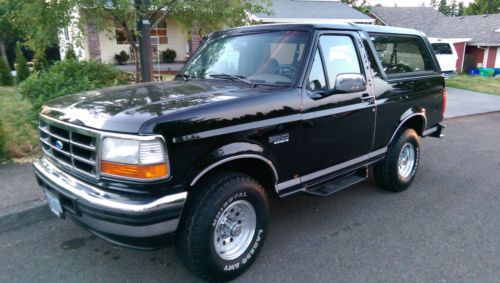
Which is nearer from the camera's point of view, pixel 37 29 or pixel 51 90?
pixel 51 90

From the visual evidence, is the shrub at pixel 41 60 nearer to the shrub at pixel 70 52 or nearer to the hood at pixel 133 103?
the shrub at pixel 70 52

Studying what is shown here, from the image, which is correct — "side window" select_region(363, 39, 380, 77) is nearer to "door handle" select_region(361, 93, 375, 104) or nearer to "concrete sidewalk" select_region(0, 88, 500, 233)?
"door handle" select_region(361, 93, 375, 104)

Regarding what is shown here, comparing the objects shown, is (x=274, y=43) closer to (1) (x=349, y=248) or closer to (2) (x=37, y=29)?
(1) (x=349, y=248)

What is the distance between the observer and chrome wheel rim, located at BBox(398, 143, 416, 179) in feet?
16.6

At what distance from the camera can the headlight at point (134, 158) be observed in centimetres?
253

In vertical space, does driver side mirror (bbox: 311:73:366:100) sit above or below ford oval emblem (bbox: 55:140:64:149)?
above

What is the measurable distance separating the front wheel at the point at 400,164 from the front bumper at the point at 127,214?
9.84 ft

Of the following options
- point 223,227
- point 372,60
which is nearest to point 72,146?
point 223,227

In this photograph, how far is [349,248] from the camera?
A: 3637mm

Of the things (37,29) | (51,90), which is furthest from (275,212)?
(37,29)

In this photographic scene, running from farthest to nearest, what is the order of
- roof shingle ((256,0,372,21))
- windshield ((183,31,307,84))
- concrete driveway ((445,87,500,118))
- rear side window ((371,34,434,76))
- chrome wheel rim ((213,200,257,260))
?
roof shingle ((256,0,372,21)) < concrete driveway ((445,87,500,118)) < rear side window ((371,34,434,76)) < windshield ((183,31,307,84)) < chrome wheel rim ((213,200,257,260))

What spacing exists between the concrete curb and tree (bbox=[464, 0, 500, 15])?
55011 millimetres

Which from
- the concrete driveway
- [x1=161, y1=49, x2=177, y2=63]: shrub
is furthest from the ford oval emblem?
[x1=161, y1=49, x2=177, y2=63]: shrub

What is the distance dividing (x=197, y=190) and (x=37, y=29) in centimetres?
554
